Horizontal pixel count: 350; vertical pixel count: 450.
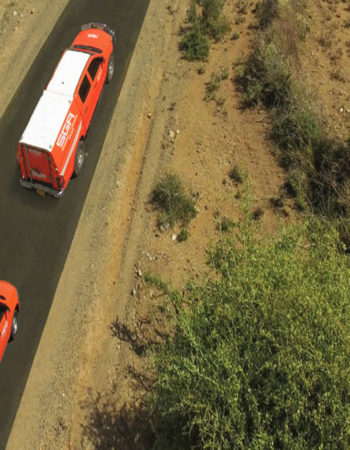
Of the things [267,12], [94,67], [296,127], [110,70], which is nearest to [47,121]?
[94,67]

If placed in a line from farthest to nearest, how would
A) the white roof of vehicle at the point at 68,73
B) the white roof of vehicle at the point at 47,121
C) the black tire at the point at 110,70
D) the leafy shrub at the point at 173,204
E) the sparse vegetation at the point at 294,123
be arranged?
the black tire at the point at 110,70, the sparse vegetation at the point at 294,123, the leafy shrub at the point at 173,204, the white roof of vehicle at the point at 68,73, the white roof of vehicle at the point at 47,121

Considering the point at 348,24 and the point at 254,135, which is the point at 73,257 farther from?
the point at 348,24

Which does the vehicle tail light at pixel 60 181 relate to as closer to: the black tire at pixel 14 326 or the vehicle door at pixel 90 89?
the vehicle door at pixel 90 89

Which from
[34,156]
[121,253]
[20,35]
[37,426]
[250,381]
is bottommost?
[37,426]

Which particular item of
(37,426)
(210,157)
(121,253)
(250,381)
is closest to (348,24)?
(210,157)

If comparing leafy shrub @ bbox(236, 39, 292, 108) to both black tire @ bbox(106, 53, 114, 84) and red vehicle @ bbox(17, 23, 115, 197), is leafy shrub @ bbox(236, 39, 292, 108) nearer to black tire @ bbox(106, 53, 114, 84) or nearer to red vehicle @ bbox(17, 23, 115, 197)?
black tire @ bbox(106, 53, 114, 84)

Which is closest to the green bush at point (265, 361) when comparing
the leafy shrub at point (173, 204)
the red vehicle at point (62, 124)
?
the leafy shrub at point (173, 204)

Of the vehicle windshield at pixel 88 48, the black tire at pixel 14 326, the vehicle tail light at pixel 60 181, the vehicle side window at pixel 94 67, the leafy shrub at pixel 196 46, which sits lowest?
the black tire at pixel 14 326
